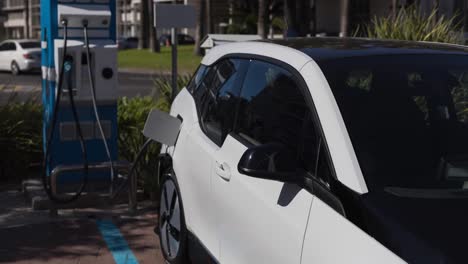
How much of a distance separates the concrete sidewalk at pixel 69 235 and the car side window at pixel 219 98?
1.40 meters

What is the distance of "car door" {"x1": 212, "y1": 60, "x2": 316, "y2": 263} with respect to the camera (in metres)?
3.07

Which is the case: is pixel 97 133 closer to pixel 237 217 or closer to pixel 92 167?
pixel 92 167

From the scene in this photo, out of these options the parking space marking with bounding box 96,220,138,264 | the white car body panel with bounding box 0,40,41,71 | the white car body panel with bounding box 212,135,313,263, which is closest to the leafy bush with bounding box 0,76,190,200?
the parking space marking with bounding box 96,220,138,264

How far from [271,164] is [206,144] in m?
1.36

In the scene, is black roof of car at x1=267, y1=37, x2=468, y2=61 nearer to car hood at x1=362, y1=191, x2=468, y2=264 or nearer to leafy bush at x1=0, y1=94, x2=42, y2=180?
car hood at x1=362, y1=191, x2=468, y2=264

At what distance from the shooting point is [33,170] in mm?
8445

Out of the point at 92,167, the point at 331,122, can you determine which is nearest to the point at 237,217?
the point at 331,122

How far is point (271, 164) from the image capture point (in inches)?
120

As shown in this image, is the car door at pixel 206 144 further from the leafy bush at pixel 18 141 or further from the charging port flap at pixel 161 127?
the leafy bush at pixel 18 141

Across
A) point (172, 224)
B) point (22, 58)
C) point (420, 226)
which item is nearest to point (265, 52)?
point (172, 224)

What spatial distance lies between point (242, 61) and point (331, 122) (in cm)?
142

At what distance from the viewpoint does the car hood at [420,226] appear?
2.43 m

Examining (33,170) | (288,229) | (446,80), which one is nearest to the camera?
(288,229)

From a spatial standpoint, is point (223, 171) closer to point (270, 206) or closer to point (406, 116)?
point (270, 206)
